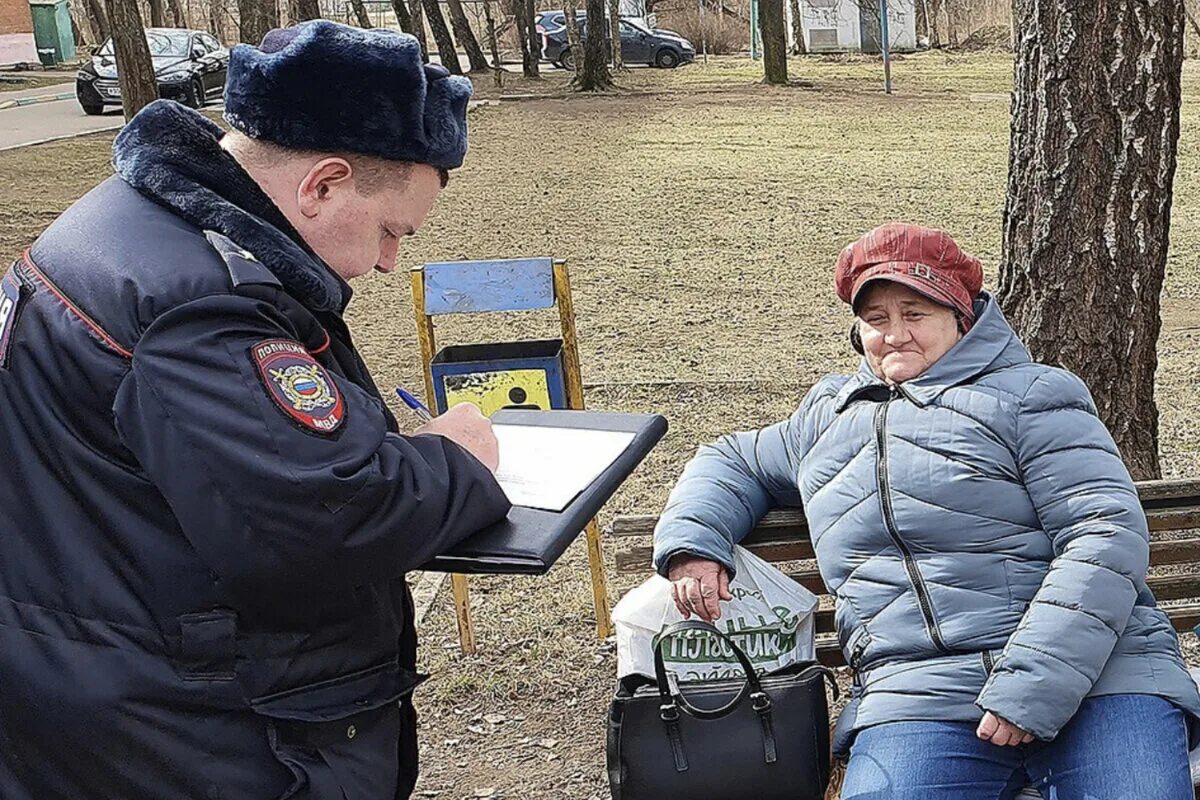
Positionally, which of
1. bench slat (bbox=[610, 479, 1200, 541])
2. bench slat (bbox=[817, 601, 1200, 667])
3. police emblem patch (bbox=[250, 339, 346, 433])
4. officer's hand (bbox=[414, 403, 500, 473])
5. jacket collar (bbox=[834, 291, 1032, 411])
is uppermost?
police emblem patch (bbox=[250, 339, 346, 433])

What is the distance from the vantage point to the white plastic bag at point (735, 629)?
2945 millimetres

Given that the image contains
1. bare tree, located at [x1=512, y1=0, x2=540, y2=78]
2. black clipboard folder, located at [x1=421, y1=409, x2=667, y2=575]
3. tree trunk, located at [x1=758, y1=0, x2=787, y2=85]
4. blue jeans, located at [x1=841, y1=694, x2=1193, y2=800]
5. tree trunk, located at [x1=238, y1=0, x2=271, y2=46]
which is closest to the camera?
black clipboard folder, located at [x1=421, y1=409, x2=667, y2=575]

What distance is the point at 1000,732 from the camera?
2.52m

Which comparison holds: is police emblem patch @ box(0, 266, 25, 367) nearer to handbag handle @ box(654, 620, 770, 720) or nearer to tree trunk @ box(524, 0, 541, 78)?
handbag handle @ box(654, 620, 770, 720)

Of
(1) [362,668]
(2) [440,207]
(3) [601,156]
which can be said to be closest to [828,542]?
Answer: (1) [362,668]

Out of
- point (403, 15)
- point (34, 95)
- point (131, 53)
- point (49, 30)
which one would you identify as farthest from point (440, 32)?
point (131, 53)

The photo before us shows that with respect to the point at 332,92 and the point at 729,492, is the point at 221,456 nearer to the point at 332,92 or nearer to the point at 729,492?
the point at 332,92

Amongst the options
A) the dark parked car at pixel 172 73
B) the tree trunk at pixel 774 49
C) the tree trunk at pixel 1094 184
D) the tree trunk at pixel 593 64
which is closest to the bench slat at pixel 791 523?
the tree trunk at pixel 1094 184

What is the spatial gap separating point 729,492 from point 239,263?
159 cm

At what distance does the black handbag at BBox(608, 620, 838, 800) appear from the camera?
2730 millimetres

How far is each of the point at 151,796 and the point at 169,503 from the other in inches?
16.5

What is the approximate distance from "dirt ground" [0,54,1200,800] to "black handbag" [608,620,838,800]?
809 millimetres

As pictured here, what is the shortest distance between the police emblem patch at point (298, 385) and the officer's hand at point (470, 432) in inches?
10.3

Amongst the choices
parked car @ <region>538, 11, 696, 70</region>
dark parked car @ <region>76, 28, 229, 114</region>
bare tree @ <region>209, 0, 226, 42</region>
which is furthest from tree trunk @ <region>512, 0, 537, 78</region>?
bare tree @ <region>209, 0, 226, 42</region>
